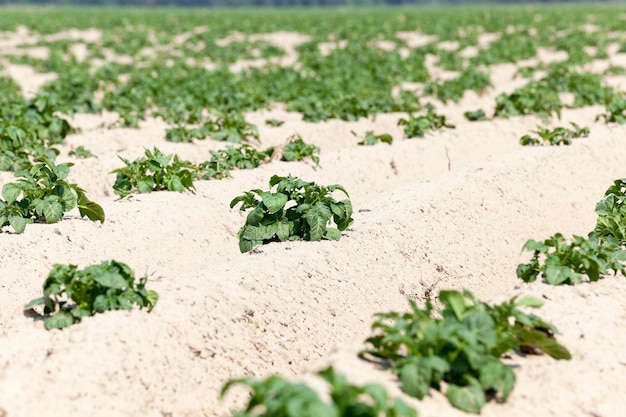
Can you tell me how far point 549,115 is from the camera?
1277 centimetres

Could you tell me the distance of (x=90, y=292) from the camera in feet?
17.7

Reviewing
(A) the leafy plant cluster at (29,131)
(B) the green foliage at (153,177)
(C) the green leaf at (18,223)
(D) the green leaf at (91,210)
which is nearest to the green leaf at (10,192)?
(C) the green leaf at (18,223)

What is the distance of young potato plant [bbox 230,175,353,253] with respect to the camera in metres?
6.88

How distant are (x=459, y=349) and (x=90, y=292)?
244 centimetres

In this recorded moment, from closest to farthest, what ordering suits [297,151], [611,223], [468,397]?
1. [468,397]
2. [611,223]
3. [297,151]

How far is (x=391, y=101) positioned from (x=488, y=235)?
19.5ft

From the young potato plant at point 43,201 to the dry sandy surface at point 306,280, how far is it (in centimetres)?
14

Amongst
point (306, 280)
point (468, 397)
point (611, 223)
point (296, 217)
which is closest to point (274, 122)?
point (296, 217)

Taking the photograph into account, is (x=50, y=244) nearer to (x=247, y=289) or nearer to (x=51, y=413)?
(x=247, y=289)

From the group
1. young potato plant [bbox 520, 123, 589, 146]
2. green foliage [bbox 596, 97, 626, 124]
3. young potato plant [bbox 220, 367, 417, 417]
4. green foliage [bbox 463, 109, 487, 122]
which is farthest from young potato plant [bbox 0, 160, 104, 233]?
green foliage [bbox 596, 97, 626, 124]

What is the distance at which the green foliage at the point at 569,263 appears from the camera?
5875 millimetres

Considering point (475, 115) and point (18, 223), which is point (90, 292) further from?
point (475, 115)

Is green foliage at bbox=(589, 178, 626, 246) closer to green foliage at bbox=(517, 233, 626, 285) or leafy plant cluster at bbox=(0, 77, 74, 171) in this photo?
green foliage at bbox=(517, 233, 626, 285)

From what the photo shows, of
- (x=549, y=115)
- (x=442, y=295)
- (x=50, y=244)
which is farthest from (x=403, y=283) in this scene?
(x=549, y=115)
